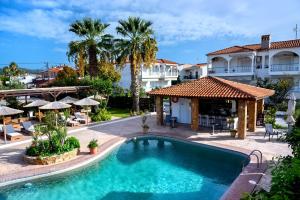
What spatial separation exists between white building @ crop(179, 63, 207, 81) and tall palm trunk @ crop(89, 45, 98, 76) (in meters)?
31.4

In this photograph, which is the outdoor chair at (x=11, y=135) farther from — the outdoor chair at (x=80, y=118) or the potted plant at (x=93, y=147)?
the potted plant at (x=93, y=147)

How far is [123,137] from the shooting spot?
20.3 m

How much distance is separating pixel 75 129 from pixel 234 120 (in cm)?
1475

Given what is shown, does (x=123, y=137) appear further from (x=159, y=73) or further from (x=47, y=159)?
A: (x=159, y=73)

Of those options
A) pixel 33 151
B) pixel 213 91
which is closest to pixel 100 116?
pixel 33 151

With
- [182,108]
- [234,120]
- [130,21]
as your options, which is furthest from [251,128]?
[130,21]

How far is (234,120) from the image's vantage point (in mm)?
21078

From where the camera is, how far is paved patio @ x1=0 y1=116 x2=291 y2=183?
47.3ft

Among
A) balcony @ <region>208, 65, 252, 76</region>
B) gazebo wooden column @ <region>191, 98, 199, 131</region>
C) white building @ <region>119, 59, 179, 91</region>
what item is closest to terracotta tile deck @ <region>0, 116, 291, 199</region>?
gazebo wooden column @ <region>191, 98, 199, 131</region>

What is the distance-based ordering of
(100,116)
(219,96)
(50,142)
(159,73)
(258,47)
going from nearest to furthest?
(50,142) → (219,96) → (100,116) → (258,47) → (159,73)

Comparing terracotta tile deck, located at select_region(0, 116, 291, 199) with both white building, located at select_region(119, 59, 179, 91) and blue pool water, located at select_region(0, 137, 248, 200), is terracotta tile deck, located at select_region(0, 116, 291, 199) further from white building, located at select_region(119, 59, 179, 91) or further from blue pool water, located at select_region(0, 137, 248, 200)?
white building, located at select_region(119, 59, 179, 91)

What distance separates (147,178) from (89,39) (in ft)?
82.3

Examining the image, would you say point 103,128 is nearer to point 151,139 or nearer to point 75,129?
point 75,129

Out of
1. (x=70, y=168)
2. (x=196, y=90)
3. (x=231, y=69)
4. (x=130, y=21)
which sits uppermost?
(x=130, y=21)
